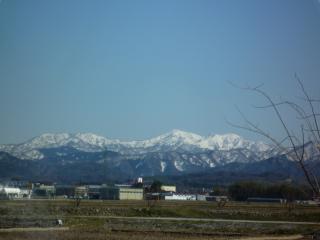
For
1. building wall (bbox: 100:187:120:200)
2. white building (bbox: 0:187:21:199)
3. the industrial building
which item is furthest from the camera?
building wall (bbox: 100:187:120:200)

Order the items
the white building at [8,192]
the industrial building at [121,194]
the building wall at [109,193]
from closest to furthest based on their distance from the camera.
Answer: the white building at [8,192] → the industrial building at [121,194] → the building wall at [109,193]

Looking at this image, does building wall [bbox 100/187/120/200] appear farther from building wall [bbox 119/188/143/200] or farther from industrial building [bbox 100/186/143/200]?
building wall [bbox 119/188/143/200]

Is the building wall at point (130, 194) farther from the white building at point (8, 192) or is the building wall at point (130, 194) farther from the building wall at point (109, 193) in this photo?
the white building at point (8, 192)

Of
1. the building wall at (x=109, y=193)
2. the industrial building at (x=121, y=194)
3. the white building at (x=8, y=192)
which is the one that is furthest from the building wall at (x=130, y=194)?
the white building at (x=8, y=192)

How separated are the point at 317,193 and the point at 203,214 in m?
45.7

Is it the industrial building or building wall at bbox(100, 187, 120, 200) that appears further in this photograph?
building wall at bbox(100, 187, 120, 200)

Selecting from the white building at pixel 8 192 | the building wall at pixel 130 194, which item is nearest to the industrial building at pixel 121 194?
the building wall at pixel 130 194

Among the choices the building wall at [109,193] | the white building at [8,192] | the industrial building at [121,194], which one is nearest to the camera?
the white building at [8,192]

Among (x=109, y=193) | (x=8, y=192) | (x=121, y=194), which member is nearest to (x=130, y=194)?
(x=121, y=194)

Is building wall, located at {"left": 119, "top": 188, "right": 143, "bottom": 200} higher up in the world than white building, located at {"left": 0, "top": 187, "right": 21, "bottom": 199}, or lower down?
higher up

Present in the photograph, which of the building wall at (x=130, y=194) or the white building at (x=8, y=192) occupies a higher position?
the building wall at (x=130, y=194)

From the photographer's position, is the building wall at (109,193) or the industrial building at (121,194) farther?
the building wall at (109,193)

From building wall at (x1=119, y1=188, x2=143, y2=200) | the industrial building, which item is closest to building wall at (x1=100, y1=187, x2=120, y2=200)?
the industrial building

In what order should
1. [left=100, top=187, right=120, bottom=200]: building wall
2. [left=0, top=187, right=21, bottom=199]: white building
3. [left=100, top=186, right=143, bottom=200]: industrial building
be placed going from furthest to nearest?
[left=100, top=187, right=120, bottom=200]: building wall → [left=100, top=186, right=143, bottom=200]: industrial building → [left=0, top=187, right=21, bottom=199]: white building
